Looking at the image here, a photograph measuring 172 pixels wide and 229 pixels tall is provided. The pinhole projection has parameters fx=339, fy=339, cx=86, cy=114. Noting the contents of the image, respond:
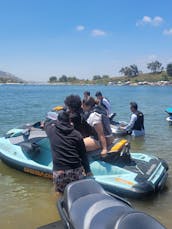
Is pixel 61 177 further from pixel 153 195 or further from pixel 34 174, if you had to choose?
pixel 34 174

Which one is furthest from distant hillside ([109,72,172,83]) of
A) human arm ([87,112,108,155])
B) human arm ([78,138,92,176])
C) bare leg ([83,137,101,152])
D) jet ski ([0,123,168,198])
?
human arm ([78,138,92,176])

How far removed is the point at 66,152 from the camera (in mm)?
3891

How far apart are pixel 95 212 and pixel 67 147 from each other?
4.69ft

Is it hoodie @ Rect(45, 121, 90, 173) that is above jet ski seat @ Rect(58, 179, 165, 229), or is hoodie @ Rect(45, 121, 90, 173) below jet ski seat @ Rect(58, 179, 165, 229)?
above

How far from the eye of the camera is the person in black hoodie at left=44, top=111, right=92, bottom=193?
3.87 m

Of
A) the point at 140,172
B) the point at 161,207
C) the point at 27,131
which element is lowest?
Answer: the point at 161,207

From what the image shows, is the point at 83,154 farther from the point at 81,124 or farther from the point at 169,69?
the point at 169,69

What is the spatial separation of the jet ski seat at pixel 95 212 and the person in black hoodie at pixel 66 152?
777 millimetres

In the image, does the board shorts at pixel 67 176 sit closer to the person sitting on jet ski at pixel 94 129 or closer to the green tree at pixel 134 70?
the person sitting on jet ski at pixel 94 129

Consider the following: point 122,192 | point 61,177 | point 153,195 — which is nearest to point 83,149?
point 61,177

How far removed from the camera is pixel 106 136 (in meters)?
6.41

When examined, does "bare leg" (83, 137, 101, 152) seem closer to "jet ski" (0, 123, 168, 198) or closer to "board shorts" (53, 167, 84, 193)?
"jet ski" (0, 123, 168, 198)

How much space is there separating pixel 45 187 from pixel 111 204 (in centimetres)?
426

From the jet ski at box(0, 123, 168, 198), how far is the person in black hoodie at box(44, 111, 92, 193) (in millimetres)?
2027
